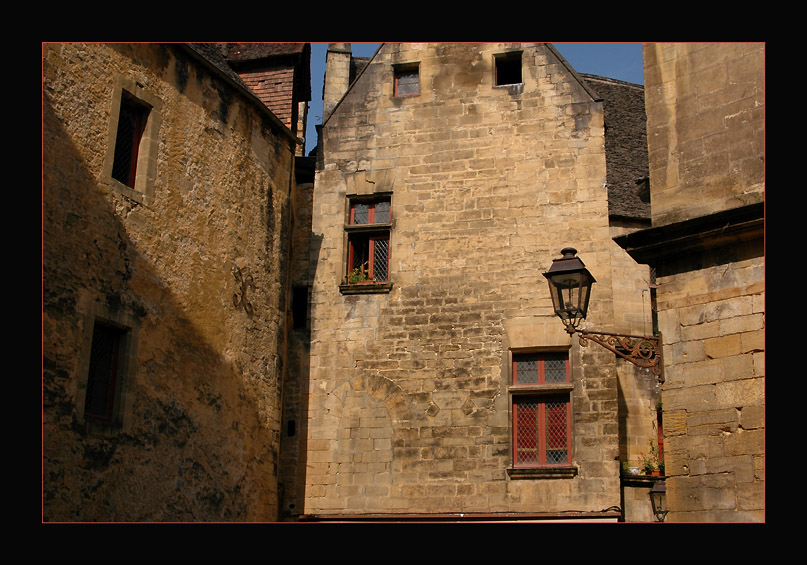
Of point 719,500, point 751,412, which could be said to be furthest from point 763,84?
point 719,500

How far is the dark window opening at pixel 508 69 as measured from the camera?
13.8 m

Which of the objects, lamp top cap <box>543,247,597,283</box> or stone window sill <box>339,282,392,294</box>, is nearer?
lamp top cap <box>543,247,597,283</box>

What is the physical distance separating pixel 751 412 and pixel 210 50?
336 inches

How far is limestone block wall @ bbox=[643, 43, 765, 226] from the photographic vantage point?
7.89 meters

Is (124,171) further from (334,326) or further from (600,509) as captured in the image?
(600,509)

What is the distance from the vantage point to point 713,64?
8.23m

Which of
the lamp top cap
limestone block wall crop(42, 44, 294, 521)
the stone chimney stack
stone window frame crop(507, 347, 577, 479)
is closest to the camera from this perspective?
the lamp top cap

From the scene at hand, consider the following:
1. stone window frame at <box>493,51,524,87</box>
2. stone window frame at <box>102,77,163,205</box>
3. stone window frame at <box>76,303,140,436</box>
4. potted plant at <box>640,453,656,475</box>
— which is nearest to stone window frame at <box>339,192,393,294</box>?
stone window frame at <box>493,51,524,87</box>

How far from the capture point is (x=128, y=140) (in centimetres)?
1067

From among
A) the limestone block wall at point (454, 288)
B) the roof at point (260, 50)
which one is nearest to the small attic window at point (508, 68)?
the limestone block wall at point (454, 288)

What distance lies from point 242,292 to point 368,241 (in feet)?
7.03

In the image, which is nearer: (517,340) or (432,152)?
(517,340)

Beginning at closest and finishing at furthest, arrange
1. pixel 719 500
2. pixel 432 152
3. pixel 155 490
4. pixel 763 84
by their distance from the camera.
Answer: pixel 719 500 < pixel 763 84 < pixel 155 490 < pixel 432 152

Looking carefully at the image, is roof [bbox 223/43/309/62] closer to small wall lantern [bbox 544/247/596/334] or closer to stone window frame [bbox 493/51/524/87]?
stone window frame [bbox 493/51/524/87]
